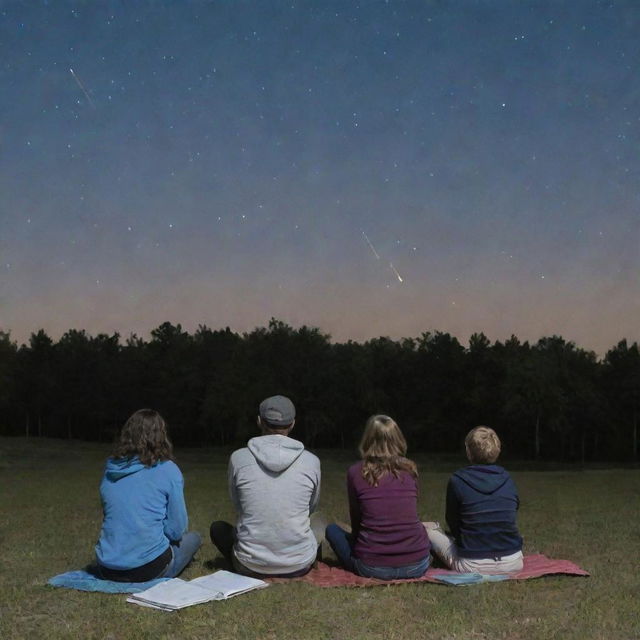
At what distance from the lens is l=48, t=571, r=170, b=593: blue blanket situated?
22.5 feet

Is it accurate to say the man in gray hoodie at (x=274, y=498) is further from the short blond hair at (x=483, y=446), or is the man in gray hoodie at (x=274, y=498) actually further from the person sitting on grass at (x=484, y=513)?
the short blond hair at (x=483, y=446)

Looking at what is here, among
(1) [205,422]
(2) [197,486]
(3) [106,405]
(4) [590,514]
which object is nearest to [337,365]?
(1) [205,422]

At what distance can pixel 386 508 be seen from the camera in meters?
7.25

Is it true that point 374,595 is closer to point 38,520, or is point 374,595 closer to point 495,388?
point 38,520

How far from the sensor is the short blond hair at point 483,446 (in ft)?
24.7

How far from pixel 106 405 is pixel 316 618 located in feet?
247

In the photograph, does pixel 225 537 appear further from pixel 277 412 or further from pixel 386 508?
pixel 386 508

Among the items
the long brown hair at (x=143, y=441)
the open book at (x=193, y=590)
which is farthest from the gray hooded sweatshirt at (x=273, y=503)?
the long brown hair at (x=143, y=441)

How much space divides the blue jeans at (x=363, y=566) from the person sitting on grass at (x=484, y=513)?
458 mm

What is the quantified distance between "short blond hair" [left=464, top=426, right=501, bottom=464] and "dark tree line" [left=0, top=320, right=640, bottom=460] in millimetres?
57345

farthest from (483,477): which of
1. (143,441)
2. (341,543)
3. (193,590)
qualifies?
(143,441)

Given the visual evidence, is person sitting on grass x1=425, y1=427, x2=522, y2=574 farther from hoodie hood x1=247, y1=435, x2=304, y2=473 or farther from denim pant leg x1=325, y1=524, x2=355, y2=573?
hoodie hood x1=247, y1=435, x2=304, y2=473

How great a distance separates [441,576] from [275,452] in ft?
6.60

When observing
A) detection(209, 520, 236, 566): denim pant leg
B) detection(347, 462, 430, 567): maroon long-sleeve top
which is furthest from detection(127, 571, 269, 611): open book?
detection(347, 462, 430, 567): maroon long-sleeve top
